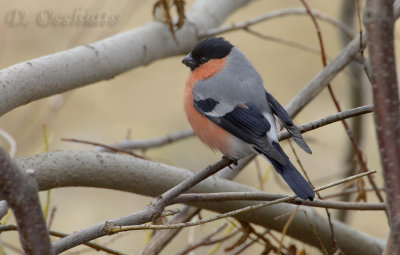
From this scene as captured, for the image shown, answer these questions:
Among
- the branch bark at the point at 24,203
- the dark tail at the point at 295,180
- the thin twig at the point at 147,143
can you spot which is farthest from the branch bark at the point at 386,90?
the thin twig at the point at 147,143

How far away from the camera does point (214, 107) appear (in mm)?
2328

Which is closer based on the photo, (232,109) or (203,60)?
(232,109)

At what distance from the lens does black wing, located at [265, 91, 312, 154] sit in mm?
2027

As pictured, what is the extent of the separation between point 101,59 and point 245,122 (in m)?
0.60

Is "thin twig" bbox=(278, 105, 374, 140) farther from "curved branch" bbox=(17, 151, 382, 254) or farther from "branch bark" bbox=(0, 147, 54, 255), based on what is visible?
"branch bark" bbox=(0, 147, 54, 255)

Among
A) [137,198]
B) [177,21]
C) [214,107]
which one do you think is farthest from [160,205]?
[137,198]

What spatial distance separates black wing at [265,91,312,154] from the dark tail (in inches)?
3.3

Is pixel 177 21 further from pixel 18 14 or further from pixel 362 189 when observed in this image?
pixel 18 14

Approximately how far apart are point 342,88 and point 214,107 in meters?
4.55

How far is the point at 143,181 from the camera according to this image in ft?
6.61

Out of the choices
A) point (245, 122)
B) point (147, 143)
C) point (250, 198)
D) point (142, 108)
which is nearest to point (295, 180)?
point (250, 198)

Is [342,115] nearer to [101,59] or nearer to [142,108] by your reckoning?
[101,59]

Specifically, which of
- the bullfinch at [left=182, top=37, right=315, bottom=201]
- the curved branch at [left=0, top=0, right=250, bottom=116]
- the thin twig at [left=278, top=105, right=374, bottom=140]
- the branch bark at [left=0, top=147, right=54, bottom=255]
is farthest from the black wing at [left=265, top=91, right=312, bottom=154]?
the branch bark at [left=0, top=147, right=54, bottom=255]

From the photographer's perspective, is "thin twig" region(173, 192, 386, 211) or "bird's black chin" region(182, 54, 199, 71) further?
"bird's black chin" region(182, 54, 199, 71)
